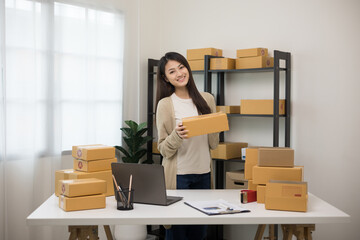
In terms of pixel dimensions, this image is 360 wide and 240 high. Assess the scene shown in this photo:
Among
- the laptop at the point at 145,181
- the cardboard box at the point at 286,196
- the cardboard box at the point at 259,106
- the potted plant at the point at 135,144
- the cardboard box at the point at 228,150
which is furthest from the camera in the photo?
the potted plant at the point at 135,144

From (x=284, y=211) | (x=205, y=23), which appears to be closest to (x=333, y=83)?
(x=205, y=23)

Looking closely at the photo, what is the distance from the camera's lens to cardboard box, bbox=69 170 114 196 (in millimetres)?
2668

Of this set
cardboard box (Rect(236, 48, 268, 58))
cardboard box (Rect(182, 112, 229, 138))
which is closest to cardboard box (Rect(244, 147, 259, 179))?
cardboard box (Rect(182, 112, 229, 138))

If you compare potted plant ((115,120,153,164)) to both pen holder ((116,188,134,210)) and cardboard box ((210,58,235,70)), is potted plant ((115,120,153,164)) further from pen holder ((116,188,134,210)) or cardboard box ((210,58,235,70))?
pen holder ((116,188,134,210))

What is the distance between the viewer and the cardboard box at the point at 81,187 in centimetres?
235

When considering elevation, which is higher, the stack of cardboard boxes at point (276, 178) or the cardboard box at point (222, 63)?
the cardboard box at point (222, 63)

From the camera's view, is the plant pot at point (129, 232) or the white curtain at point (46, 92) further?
the plant pot at point (129, 232)

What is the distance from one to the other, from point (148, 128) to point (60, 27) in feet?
4.88

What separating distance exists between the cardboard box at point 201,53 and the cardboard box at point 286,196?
222 cm

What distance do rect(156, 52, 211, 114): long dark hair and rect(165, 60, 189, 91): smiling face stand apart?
0.10 feet

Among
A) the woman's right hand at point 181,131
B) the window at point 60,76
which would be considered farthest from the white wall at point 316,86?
the woman's right hand at point 181,131

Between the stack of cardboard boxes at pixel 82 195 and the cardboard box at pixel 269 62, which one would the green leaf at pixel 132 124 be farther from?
the stack of cardboard boxes at pixel 82 195

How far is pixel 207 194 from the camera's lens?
9.16 ft

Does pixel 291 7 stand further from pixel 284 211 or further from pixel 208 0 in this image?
pixel 284 211
